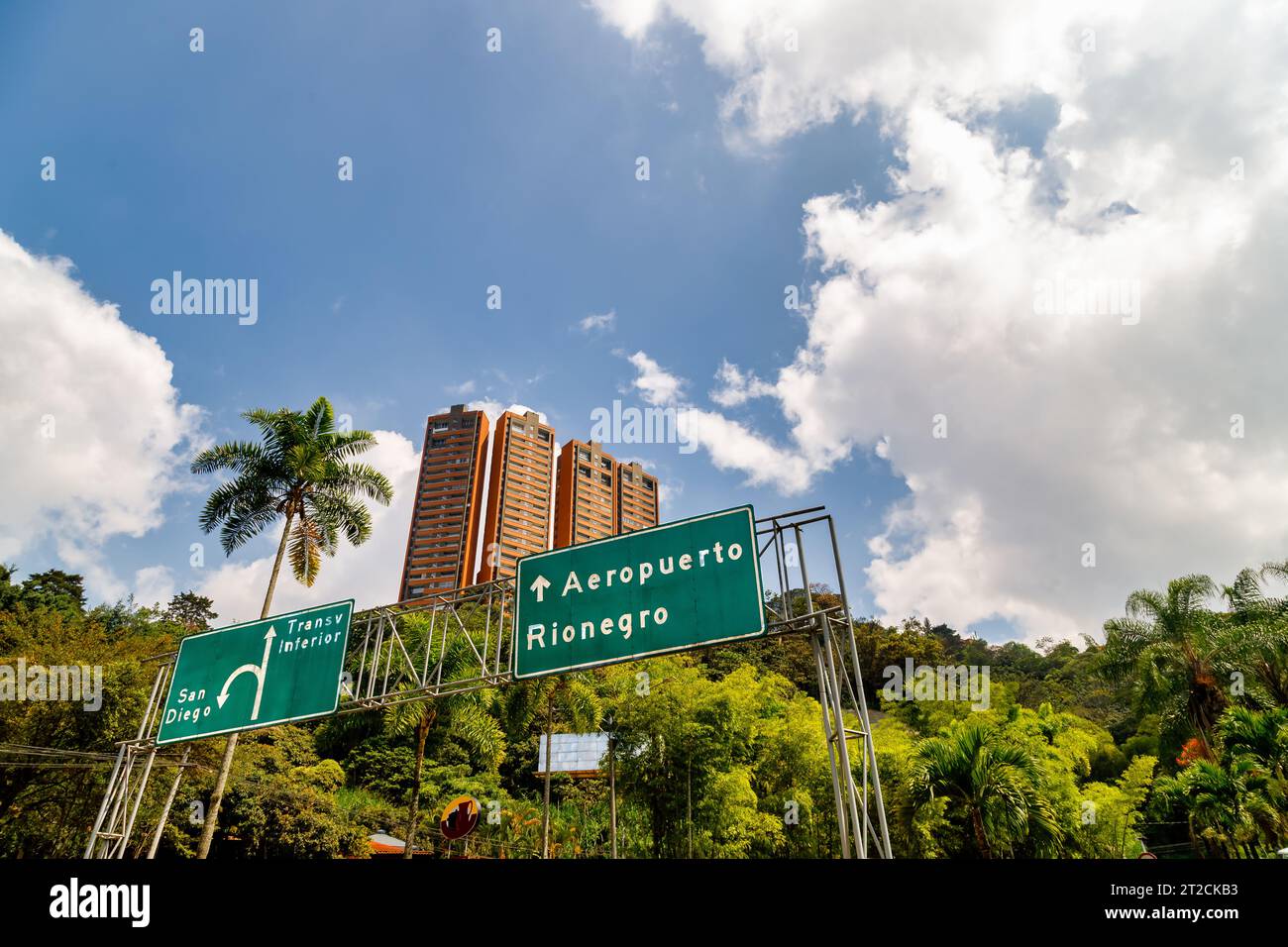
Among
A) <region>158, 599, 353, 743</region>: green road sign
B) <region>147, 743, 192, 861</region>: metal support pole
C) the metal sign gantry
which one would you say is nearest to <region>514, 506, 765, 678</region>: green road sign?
the metal sign gantry

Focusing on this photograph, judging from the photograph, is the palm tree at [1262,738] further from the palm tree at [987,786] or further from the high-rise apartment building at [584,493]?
the high-rise apartment building at [584,493]

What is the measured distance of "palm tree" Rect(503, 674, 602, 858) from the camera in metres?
22.7

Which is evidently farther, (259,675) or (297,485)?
(297,485)

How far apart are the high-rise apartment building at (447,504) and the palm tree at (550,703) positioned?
74521 mm

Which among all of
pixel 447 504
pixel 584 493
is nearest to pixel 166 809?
pixel 584 493

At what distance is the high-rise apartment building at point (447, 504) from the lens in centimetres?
10000

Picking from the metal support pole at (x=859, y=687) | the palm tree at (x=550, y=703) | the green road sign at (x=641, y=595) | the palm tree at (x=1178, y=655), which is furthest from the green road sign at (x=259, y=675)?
the palm tree at (x=1178, y=655)

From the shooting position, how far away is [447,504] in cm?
10456

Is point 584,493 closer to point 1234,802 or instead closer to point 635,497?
point 635,497

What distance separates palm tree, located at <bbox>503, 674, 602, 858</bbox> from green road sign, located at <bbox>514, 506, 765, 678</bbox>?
12597mm

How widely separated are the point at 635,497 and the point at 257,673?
98.2m

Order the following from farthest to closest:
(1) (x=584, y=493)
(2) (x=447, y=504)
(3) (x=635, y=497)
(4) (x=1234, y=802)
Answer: (3) (x=635, y=497)
(2) (x=447, y=504)
(1) (x=584, y=493)
(4) (x=1234, y=802)
